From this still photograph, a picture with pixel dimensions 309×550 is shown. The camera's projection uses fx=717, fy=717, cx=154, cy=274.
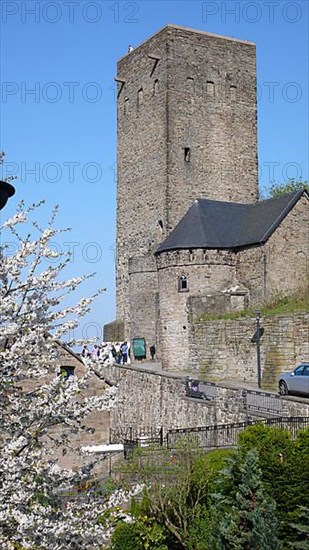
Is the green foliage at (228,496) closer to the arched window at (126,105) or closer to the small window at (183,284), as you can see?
the small window at (183,284)

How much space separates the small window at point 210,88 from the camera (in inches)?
1389

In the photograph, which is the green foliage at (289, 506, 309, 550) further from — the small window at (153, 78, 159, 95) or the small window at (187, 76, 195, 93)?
the small window at (153, 78, 159, 95)

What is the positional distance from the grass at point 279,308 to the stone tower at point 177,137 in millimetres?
6587

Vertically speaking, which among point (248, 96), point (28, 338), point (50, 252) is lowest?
point (28, 338)

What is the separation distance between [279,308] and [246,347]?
255cm

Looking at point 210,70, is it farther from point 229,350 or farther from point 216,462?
point 216,462

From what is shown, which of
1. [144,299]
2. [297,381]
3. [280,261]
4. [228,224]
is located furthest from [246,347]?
[144,299]

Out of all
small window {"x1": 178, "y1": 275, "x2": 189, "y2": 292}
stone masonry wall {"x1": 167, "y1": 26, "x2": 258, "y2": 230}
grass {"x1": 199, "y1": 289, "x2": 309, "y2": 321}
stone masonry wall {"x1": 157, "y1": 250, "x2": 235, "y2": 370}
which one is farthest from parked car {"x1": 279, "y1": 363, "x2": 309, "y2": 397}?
stone masonry wall {"x1": 167, "y1": 26, "x2": 258, "y2": 230}

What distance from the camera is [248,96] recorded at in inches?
1439

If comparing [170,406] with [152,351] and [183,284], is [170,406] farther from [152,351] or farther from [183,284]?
[152,351]

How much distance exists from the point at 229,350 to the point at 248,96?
16592 mm

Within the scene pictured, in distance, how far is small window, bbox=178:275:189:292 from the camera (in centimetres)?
2869

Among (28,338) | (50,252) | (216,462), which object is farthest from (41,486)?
(216,462)

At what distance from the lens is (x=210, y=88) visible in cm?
3538
